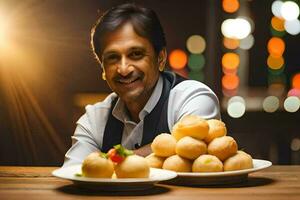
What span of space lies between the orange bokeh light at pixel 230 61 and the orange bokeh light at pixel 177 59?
0.50m

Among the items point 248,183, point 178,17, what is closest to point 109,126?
point 248,183

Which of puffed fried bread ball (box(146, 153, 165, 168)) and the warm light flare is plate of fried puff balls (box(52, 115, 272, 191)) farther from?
the warm light flare

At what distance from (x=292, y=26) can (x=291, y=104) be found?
962 mm

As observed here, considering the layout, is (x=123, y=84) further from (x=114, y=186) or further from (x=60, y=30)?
(x=60, y=30)

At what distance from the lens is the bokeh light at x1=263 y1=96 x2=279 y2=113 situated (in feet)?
22.5

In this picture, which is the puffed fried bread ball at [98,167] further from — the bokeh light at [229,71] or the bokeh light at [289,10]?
the bokeh light at [289,10]

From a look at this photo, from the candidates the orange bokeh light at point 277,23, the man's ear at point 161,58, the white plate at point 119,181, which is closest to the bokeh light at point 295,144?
the orange bokeh light at point 277,23

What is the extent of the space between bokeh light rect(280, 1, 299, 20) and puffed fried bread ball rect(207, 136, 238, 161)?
5.62 meters

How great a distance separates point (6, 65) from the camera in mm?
4992

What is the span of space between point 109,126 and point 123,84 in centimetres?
23

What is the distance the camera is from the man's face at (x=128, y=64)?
2998mm

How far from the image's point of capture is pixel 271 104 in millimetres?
6965

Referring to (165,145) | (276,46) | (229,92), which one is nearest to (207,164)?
(165,145)

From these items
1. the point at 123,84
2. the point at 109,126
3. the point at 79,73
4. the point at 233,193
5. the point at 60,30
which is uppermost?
the point at 60,30
